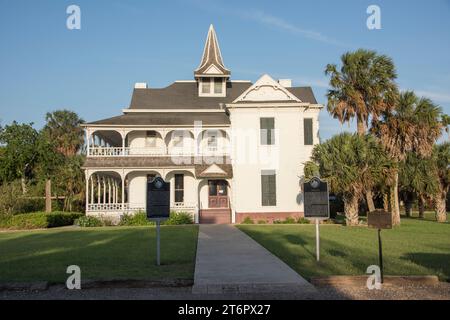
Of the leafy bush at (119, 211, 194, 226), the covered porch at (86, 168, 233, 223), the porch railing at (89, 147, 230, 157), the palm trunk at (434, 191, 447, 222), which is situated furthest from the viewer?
the palm trunk at (434, 191, 447, 222)

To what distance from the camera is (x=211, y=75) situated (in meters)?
36.7

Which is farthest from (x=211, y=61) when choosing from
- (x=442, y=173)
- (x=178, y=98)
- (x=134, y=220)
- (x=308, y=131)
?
(x=442, y=173)

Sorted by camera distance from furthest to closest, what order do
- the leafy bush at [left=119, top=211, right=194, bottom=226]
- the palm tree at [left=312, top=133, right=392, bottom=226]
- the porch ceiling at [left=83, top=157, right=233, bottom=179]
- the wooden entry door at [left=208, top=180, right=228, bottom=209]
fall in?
the wooden entry door at [left=208, top=180, right=228, bottom=209], the porch ceiling at [left=83, top=157, right=233, bottom=179], the leafy bush at [left=119, top=211, right=194, bottom=226], the palm tree at [left=312, top=133, right=392, bottom=226]

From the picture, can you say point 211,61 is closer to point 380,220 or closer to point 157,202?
point 157,202

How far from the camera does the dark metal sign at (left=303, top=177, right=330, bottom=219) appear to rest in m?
12.5

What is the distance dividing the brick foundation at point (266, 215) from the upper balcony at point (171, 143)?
169 inches

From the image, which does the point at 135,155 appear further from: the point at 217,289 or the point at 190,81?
the point at 217,289

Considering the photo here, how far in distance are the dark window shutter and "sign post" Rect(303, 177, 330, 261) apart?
62.2 feet

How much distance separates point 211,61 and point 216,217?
13591mm

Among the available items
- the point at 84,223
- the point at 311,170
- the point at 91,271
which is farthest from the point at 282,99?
the point at 91,271

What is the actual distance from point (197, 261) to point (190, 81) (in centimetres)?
2840

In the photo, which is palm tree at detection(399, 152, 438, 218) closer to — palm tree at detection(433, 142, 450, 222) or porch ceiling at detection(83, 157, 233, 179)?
palm tree at detection(433, 142, 450, 222)

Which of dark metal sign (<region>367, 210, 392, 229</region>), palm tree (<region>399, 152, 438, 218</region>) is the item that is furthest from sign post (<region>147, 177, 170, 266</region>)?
palm tree (<region>399, 152, 438, 218</region>)

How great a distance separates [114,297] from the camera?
831cm
